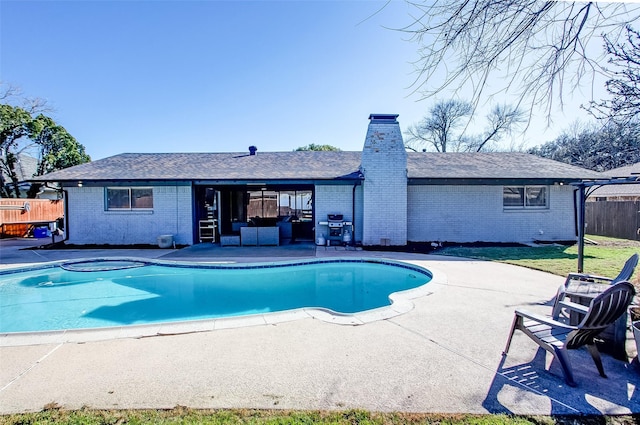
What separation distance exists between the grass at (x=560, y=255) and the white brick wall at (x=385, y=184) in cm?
195

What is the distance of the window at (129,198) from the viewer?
1252 centimetres

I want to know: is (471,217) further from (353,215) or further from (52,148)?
(52,148)

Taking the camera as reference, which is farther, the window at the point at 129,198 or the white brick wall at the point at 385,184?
the window at the point at 129,198

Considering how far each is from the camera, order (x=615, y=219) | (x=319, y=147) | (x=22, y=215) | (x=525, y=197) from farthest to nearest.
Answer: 1. (x=319, y=147)
2. (x=22, y=215)
3. (x=615, y=219)
4. (x=525, y=197)

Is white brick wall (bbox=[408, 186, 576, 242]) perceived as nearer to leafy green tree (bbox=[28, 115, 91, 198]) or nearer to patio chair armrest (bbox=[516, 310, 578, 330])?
patio chair armrest (bbox=[516, 310, 578, 330])

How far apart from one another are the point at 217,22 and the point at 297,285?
7.33 m

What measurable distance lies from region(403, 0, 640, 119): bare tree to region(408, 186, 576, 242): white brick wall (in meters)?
9.58

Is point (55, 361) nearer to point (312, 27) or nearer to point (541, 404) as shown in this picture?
point (541, 404)

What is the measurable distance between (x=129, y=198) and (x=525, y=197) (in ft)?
52.6

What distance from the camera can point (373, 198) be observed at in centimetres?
1187

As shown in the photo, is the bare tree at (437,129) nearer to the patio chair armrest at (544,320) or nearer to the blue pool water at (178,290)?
the blue pool water at (178,290)

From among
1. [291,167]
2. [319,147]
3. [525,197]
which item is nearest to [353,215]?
[291,167]

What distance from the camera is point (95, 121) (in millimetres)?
24062

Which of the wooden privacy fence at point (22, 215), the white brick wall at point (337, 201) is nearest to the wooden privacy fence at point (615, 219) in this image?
the white brick wall at point (337, 201)
